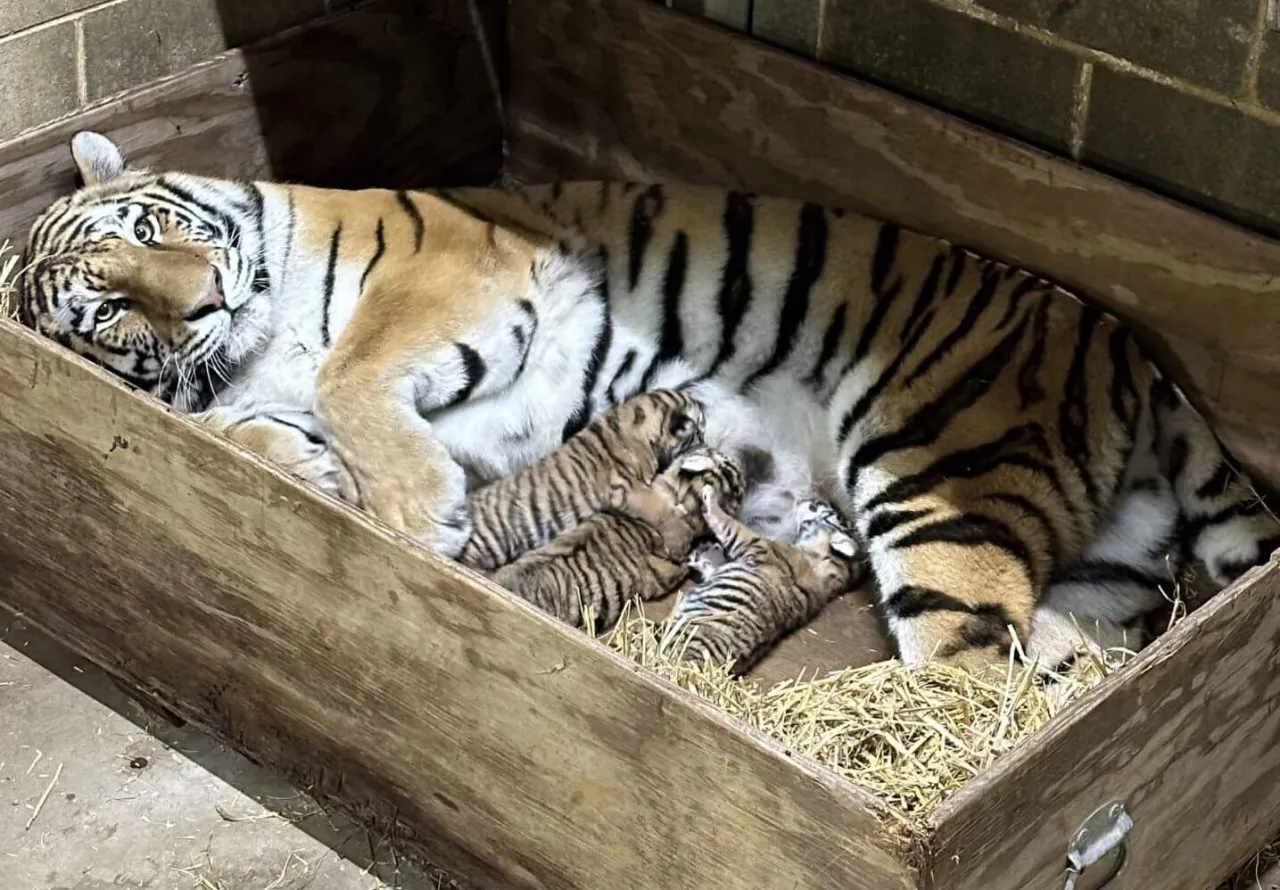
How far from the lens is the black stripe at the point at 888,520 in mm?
2227

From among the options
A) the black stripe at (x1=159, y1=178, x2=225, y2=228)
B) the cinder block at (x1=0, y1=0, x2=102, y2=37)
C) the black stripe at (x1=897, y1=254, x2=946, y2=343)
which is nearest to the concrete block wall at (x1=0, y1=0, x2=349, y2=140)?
the cinder block at (x1=0, y1=0, x2=102, y2=37)

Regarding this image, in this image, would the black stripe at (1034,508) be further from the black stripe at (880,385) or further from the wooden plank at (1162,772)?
the wooden plank at (1162,772)

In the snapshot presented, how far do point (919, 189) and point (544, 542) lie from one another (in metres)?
0.78

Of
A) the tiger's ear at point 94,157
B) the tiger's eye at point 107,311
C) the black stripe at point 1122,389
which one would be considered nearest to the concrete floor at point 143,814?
the tiger's eye at point 107,311

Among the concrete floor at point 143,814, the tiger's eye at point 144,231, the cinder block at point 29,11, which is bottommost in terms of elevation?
the concrete floor at point 143,814

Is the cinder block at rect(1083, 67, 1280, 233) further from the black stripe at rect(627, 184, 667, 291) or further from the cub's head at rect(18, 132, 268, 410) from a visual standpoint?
the cub's head at rect(18, 132, 268, 410)

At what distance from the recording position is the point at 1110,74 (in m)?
2.33

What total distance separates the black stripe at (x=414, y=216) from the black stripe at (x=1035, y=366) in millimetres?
897

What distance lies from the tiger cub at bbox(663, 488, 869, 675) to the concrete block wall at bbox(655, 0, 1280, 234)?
26.4 inches

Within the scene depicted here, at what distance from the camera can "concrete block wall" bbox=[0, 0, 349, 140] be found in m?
2.55

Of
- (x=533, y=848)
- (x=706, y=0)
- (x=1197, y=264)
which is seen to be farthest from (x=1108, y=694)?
(x=706, y=0)

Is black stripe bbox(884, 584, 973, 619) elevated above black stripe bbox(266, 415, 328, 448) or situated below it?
above

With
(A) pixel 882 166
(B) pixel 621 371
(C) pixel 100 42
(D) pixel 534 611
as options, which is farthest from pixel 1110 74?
(C) pixel 100 42

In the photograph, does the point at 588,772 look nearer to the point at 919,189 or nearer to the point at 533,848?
the point at 533,848
